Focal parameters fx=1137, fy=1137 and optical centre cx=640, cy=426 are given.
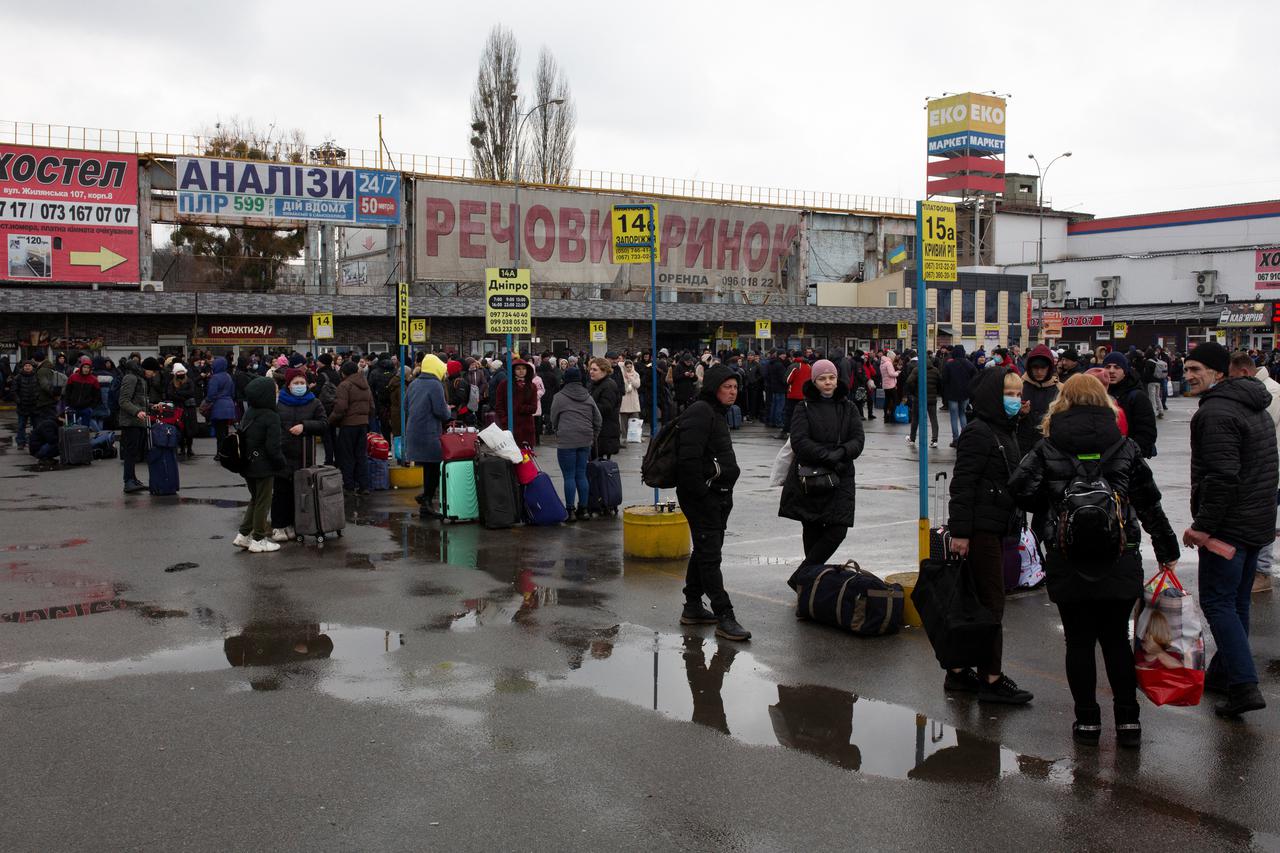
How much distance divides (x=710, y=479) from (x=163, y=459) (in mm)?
9427

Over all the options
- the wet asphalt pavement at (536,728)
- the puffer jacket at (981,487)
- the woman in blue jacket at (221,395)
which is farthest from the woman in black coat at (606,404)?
the puffer jacket at (981,487)

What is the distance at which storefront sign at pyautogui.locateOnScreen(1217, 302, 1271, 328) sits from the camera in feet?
176

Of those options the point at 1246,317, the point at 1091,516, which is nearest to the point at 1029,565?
the point at 1091,516

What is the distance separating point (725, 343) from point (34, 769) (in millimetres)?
40604

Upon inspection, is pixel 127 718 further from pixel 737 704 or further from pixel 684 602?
pixel 684 602

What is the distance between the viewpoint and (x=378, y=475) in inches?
586

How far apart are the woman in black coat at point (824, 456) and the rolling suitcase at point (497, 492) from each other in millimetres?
4426

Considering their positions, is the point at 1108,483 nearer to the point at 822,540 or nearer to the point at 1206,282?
the point at 822,540

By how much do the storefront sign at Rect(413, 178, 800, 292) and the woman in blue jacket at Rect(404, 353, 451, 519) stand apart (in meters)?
30.4

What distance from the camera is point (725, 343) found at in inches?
1774

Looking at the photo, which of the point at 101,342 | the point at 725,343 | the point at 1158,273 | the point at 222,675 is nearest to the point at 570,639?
the point at 222,675

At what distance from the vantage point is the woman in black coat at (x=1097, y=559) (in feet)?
17.8

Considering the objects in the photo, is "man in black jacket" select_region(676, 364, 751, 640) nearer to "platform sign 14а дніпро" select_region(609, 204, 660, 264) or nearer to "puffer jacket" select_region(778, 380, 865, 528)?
"puffer jacket" select_region(778, 380, 865, 528)

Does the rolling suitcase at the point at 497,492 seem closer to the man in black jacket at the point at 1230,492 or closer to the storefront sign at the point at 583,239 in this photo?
the man in black jacket at the point at 1230,492
